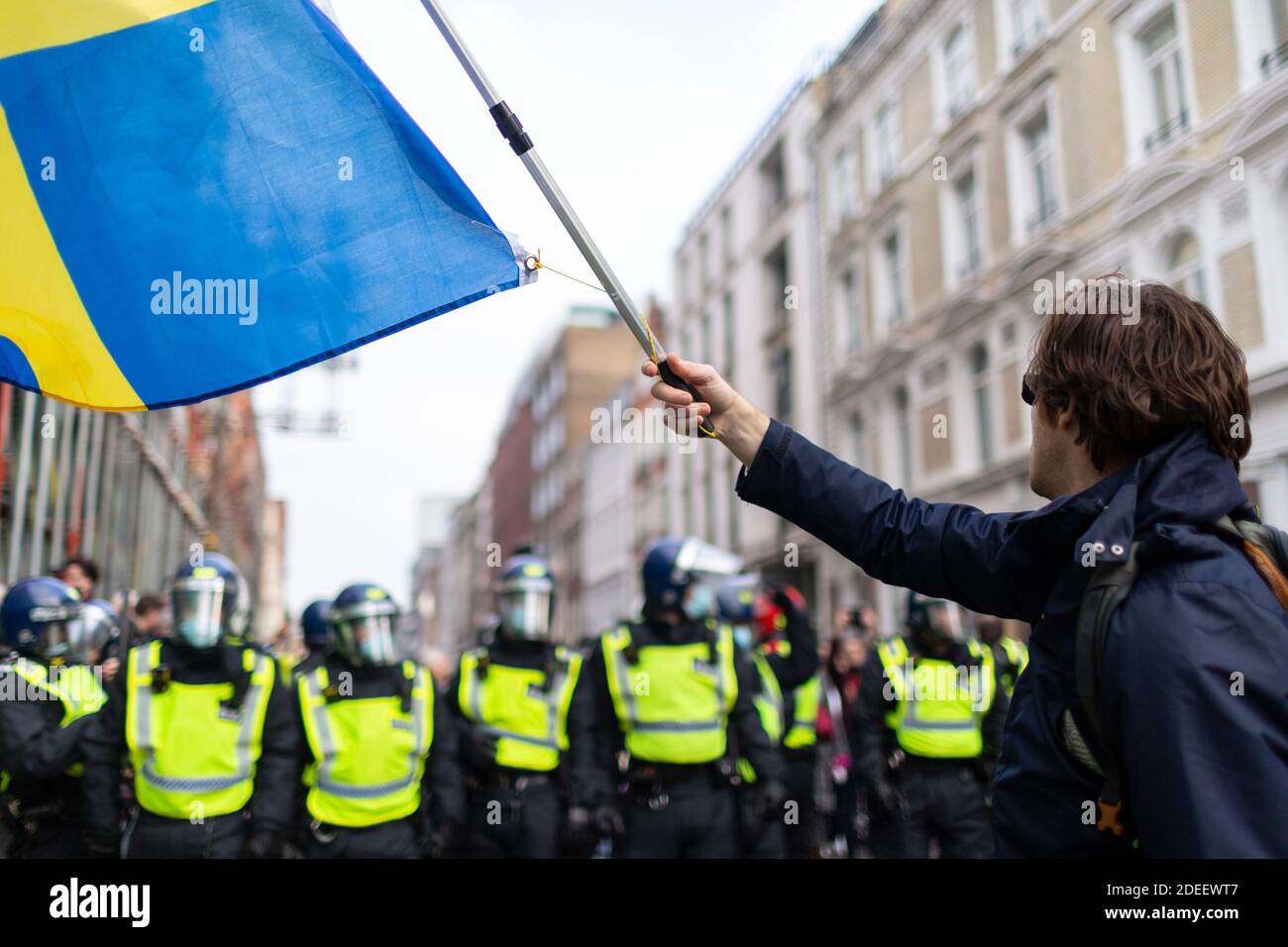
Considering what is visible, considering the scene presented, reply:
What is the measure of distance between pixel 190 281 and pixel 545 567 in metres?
4.64

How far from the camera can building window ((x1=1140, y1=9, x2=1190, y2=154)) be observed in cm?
1530

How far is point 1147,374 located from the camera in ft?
6.11

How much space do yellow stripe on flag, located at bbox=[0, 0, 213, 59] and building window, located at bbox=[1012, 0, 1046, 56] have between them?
1902 cm

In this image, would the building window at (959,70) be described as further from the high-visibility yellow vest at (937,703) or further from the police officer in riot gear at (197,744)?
the police officer in riot gear at (197,744)

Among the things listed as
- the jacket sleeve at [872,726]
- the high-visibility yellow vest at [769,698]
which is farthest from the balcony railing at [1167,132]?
the jacket sleeve at [872,726]

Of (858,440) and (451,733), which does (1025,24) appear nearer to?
(858,440)

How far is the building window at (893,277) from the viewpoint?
25.1 m

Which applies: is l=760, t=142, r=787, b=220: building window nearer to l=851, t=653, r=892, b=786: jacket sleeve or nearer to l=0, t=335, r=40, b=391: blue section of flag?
l=851, t=653, r=892, b=786: jacket sleeve

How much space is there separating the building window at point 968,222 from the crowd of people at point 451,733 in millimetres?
14844

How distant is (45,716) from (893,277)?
22573 mm

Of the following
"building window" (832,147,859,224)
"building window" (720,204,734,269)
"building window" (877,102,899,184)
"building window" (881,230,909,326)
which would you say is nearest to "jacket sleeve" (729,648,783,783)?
"building window" (881,230,909,326)

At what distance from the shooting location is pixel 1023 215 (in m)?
20.0

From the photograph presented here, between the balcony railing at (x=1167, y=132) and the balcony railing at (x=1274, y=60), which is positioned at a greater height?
the balcony railing at (x=1167, y=132)
